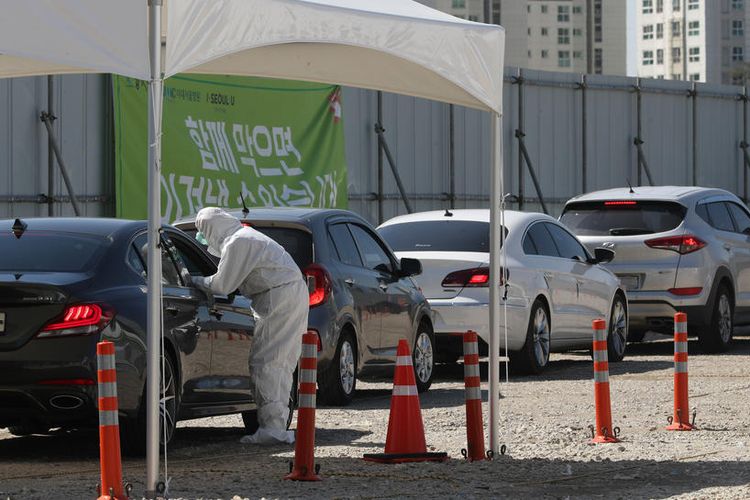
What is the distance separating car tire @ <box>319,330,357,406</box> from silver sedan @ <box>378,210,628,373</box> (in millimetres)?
2198

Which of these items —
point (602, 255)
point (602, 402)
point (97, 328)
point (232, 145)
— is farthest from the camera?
point (232, 145)

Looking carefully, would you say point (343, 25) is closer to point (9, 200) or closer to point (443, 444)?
point (443, 444)

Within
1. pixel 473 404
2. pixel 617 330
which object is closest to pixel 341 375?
pixel 473 404

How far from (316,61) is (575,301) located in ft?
24.1

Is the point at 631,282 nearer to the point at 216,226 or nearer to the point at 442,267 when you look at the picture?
the point at 442,267

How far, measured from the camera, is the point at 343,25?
32.0 feet

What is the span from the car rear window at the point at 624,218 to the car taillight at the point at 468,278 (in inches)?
158

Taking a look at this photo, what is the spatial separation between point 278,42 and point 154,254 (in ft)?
5.15

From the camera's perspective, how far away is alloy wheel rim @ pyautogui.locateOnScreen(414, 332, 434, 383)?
14.9 m

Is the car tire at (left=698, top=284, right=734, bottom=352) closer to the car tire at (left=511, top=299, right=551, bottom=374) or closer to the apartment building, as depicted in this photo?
the car tire at (left=511, top=299, right=551, bottom=374)

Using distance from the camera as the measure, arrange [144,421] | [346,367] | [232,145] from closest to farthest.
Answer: [144,421]
[346,367]
[232,145]

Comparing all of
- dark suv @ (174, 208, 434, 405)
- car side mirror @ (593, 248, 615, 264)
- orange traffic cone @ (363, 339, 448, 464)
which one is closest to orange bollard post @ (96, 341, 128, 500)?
orange traffic cone @ (363, 339, 448, 464)

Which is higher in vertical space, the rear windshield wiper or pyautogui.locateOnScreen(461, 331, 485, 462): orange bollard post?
the rear windshield wiper

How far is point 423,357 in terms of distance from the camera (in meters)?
15.0
